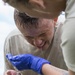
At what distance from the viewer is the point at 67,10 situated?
0.95 meters

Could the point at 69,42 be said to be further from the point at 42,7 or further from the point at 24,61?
the point at 24,61

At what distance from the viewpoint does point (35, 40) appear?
172 centimetres

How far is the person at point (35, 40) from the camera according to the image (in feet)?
5.35

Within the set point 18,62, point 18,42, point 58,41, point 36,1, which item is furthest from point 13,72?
point 36,1

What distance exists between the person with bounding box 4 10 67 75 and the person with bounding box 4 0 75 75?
0.53m

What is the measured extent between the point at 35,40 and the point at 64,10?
28.8 inches

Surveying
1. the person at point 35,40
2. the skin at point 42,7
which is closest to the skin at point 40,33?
the person at point 35,40

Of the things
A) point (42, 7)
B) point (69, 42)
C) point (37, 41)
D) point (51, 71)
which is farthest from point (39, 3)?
point (37, 41)

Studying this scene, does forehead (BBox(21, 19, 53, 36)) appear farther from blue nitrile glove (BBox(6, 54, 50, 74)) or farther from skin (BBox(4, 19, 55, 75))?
blue nitrile glove (BBox(6, 54, 50, 74))

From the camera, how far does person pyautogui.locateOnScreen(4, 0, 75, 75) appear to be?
0.91 metres

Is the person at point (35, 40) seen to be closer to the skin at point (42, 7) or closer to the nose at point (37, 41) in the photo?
the nose at point (37, 41)

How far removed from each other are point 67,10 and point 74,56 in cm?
17

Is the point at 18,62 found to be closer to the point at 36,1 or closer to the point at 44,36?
the point at 44,36

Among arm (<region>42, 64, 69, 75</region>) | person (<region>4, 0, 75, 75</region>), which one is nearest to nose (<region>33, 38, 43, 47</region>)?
arm (<region>42, 64, 69, 75</region>)
